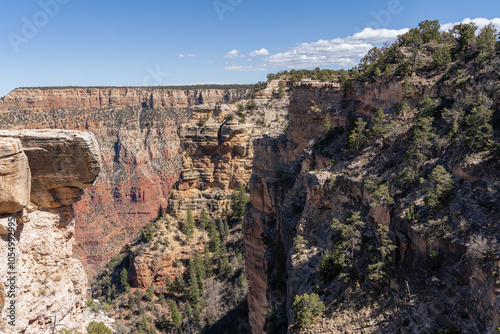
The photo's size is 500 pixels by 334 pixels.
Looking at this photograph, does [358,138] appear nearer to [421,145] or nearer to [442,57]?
[421,145]

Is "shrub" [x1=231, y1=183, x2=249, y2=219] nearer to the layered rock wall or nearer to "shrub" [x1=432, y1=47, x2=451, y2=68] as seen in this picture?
"shrub" [x1=432, y1=47, x2=451, y2=68]

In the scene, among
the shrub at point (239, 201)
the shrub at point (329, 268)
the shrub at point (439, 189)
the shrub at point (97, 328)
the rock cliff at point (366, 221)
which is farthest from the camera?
the shrub at point (239, 201)

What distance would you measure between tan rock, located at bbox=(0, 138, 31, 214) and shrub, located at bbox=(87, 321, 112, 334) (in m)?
5.48

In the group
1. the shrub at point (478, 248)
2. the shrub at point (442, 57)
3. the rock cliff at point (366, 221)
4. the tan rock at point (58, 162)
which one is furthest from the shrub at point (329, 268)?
the shrub at point (442, 57)

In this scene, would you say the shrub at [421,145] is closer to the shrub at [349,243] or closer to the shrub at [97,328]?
the shrub at [349,243]

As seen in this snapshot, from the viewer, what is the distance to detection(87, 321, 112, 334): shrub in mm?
12938

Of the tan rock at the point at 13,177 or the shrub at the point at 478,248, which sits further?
the shrub at the point at 478,248

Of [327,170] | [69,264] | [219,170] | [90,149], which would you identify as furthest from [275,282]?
[219,170]

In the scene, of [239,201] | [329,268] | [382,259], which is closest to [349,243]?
[329,268]

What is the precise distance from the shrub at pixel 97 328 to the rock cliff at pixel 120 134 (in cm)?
10781

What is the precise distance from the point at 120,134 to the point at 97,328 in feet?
450

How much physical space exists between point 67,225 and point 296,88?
28.9 m

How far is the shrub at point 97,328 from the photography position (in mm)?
12938

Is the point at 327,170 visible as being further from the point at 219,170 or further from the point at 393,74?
the point at 219,170
